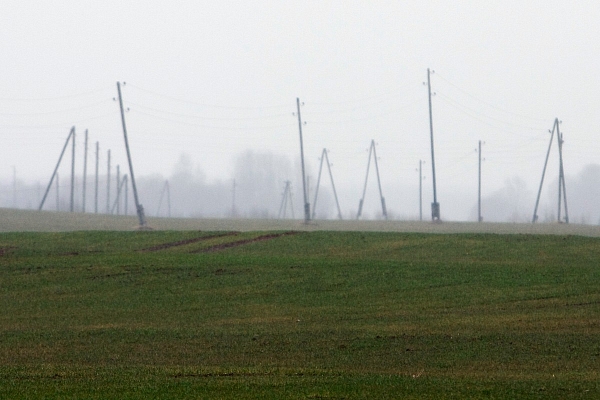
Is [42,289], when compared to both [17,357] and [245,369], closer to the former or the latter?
[17,357]

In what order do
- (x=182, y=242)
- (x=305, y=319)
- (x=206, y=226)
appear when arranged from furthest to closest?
1. (x=206, y=226)
2. (x=182, y=242)
3. (x=305, y=319)

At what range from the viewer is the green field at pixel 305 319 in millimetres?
14180

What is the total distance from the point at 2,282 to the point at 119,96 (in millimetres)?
34047

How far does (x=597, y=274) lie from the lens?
30219 mm

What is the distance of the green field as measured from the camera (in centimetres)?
1418

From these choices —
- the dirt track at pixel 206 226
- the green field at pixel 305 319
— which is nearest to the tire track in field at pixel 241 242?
the green field at pixel 305 319

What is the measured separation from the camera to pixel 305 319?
22938 millimetres

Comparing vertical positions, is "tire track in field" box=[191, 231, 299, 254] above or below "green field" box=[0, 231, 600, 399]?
above

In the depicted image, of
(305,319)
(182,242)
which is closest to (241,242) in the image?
(182,242)

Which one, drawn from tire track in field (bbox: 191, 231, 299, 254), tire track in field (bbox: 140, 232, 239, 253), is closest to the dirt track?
tire track in field (bbox: 140, 232, 239, 253)

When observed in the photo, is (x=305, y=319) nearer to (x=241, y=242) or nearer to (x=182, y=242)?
(x=241, y=242)

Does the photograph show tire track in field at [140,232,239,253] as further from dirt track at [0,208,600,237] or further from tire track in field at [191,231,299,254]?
dirt track at [0,208,600,237]

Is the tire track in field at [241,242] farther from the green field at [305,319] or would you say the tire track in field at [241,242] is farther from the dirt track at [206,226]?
the dirt track at [206,226]

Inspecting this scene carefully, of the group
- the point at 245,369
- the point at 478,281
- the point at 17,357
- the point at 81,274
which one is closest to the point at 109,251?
the point at 81,274
